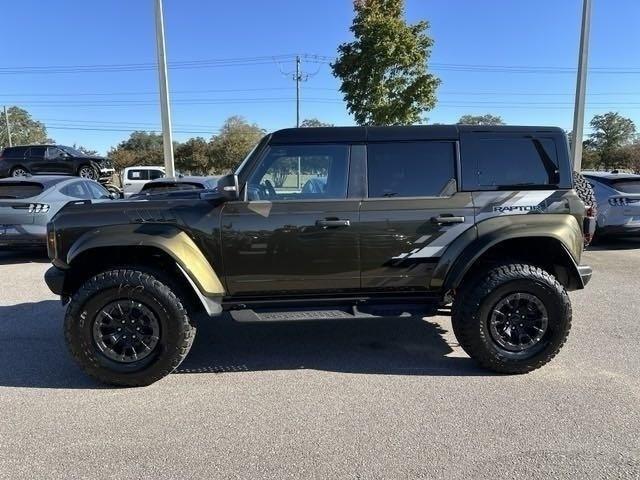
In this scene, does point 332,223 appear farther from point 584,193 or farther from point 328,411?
point 584,193

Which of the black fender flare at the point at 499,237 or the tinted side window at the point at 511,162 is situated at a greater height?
the tinted side window at the point at 511,162

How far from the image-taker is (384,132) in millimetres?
4051

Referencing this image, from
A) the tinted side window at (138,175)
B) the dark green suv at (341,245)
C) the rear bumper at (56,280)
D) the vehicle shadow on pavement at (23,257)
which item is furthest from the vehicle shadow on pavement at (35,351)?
the tinted side window at (138,175)

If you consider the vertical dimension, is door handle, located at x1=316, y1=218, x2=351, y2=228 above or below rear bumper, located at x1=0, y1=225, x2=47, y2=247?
above

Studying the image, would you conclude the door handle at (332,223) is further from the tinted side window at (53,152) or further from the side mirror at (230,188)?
the tinted side window at (53,152)

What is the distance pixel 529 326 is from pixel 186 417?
8.82ft

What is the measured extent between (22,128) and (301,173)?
88.3 meters

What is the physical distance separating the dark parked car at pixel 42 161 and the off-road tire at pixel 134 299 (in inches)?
714

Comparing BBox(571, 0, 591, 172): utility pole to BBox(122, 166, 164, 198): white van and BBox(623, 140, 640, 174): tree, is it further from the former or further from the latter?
BBox(623, 140, 640, 174): tree

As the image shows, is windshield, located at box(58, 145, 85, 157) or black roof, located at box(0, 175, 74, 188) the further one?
windshield, located at box(58, 145, 85, 157)

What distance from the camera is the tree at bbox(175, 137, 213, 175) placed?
165ft

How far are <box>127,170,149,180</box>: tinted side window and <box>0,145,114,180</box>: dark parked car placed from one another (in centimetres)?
241

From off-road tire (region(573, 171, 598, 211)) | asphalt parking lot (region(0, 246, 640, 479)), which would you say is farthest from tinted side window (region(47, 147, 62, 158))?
off-road tire (region(573, 171, 598, 211))

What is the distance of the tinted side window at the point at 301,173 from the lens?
3.97 meters
